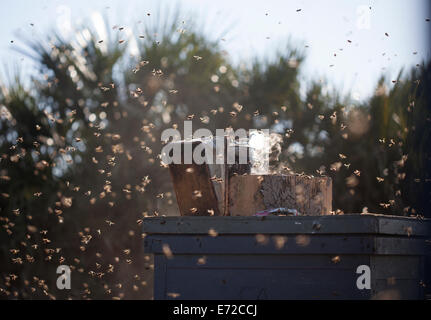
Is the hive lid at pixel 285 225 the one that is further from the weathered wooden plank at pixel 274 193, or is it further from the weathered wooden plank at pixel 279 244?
the weathered wooden plank at pixel 274 193

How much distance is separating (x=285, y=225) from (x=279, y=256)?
0.66 feet

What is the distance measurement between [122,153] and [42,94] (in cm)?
179

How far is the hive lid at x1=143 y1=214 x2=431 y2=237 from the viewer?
3230 mm

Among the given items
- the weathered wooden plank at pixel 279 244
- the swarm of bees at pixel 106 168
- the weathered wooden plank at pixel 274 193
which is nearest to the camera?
the weathered wooden plank at pixel 279 244

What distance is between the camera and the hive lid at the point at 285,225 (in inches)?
127

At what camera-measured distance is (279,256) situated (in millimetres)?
3314

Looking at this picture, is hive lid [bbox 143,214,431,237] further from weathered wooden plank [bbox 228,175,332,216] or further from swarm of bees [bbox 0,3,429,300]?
swarm of bees [bbox 0,3,429,300]

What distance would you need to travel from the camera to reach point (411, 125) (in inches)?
317

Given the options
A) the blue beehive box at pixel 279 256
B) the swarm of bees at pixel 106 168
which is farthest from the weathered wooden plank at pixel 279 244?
the swarm of bees at pixel 106 168

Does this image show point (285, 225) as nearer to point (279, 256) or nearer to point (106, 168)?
point (279, 256)

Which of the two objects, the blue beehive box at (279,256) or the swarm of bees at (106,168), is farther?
the swarm of bees at (106,168)
